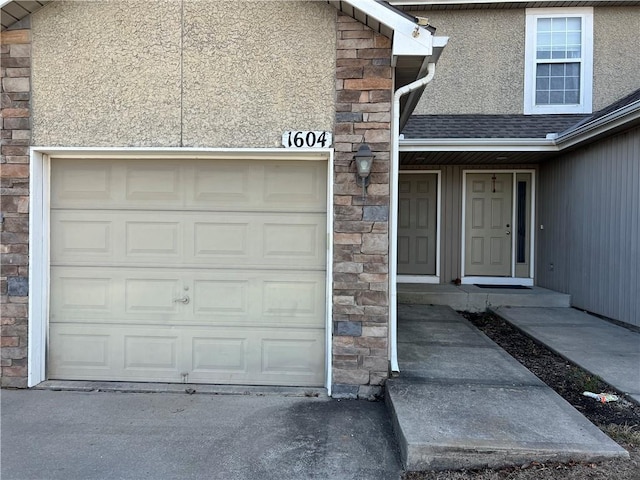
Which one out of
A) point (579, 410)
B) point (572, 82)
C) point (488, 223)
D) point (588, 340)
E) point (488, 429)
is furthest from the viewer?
point (488, 223)

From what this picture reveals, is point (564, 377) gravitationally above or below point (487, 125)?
below

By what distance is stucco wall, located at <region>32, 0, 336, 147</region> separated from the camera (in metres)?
3.85

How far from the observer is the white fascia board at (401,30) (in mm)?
3557

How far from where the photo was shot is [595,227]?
6.57m

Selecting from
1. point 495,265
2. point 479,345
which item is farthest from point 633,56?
point 479,345

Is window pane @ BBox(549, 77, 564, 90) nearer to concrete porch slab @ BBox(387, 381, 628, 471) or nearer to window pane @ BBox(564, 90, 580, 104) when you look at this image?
window pane @ BBox(564, 90, 580, 104)

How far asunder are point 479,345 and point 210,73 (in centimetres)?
415

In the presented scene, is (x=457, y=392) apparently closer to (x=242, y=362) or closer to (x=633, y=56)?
(x=242, y=362)

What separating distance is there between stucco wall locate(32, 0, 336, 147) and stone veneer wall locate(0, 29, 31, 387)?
0.51 feet

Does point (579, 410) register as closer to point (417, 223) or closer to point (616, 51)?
point (417, 223)

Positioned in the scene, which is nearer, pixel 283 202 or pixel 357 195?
pixel 357 195

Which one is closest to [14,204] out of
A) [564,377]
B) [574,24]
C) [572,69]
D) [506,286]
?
[564,377]

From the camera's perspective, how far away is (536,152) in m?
7.42

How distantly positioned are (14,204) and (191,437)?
277 centimetres
